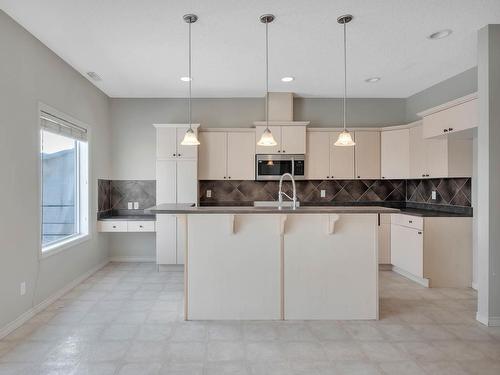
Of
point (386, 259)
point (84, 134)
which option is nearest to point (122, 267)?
point (84, 134)

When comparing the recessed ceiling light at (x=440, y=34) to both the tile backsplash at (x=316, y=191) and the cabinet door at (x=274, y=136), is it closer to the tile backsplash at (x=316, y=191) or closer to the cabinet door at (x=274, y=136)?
the cabinet door at (x=274, y=136)

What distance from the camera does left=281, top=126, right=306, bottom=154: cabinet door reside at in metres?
4.96

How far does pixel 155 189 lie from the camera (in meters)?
5.29

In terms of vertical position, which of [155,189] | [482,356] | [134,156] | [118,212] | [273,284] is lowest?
[482,356]

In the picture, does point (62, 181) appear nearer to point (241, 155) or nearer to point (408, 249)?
point (241, 155)

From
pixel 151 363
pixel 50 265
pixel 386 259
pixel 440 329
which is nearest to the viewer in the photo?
pixel 151 363

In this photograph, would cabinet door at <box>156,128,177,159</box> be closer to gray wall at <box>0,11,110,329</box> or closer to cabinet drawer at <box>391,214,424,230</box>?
gray wall at <box>0,11,110,329</box>

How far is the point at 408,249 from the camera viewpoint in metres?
4.30

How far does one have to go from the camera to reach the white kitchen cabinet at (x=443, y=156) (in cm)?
400

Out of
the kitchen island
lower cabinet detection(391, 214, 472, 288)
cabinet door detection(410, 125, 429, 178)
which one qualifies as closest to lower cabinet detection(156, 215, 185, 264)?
the kitchen island

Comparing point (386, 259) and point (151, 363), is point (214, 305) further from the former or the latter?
point (386, 259)

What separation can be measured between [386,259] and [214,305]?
9.75 feet

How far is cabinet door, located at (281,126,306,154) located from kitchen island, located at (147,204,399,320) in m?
2.15

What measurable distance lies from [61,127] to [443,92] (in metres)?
4.97
